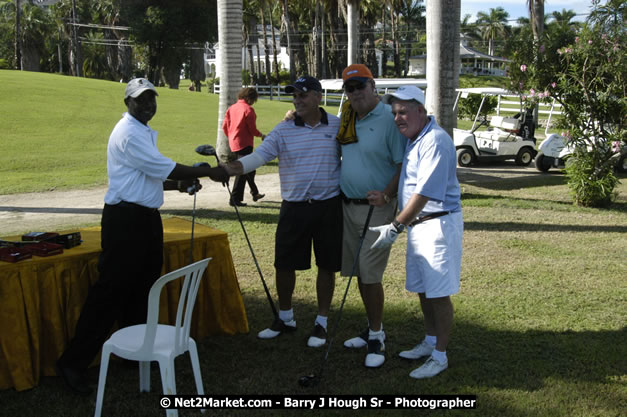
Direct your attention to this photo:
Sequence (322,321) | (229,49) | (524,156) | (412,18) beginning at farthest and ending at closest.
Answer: (412,18), (524,156), (229,49), (322,321)

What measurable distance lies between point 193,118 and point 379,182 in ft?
79.2

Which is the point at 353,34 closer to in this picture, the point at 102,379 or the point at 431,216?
the point at 431,216

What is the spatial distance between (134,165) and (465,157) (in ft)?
43.5

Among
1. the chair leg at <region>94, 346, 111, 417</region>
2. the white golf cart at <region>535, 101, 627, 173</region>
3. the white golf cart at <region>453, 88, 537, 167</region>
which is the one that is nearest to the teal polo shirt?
the chair leg at <region>94, 346, 111, 417</region>

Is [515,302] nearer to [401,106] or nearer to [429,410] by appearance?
[429,410]

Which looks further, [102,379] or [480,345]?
[480,345]

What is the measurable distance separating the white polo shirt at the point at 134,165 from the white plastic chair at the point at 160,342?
0.71 metres

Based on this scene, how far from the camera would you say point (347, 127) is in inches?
178

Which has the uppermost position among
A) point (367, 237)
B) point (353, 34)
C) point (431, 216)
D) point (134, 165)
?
point (353, 34)

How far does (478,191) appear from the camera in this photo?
1252 centimetres

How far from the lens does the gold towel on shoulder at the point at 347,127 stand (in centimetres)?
447

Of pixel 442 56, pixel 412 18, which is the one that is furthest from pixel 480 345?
pixel 412 18

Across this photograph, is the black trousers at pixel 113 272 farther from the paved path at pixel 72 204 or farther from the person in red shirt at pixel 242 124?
the person in red shirt at pixel 242 124

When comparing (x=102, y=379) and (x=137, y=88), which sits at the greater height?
(x=137, y=88)
